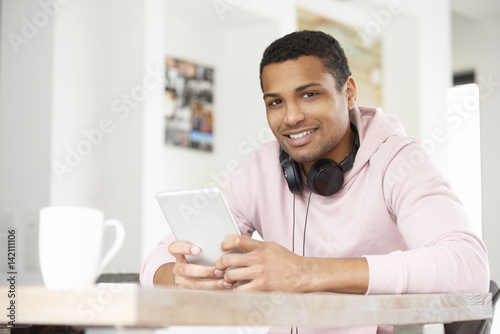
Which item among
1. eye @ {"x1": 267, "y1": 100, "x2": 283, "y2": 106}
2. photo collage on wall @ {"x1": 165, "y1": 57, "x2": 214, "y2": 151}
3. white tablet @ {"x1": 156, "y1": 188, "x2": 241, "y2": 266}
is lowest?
white tablet @ {"x1": 156, "y1": 188, "x2": 241, "y2": 266}

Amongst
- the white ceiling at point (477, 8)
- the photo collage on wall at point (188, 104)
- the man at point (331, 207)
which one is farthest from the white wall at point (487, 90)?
the man at point (331, 207)

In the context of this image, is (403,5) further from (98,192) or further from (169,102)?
(98,192)

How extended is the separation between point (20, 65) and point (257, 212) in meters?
2.09

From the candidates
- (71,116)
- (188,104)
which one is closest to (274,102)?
(71,116)

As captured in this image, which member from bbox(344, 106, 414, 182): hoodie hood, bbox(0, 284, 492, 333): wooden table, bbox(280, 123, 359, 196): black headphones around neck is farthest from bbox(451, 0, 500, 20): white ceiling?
bbox(0, 284, 492, 333): wooden table

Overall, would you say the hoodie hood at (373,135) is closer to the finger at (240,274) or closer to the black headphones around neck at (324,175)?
the black headphones around neck at (324,175)

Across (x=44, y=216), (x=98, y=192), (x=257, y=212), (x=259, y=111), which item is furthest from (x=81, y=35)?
(x=44, y=216)

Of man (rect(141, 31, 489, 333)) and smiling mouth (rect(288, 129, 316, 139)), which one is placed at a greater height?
smiling mouth (rect(288, 129, 316, 139))

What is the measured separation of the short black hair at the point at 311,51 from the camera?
1606 mm

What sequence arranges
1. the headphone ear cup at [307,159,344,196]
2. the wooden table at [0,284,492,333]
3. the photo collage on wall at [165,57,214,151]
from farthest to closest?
the photo collage on wall at [165,57,214,151] → the headphone ear cup at [307,159,344,196] → the wooden table at [0,284,492,333]

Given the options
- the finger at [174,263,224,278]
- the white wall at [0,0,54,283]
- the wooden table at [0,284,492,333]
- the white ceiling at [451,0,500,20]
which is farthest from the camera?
the white ceiling at [451,0,500,20]

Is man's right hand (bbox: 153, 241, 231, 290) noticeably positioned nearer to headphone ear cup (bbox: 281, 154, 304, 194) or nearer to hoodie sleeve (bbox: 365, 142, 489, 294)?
hoodie sleeve (bbox: 365, 142, 489, 294)

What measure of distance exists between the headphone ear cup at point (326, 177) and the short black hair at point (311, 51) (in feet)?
0.97

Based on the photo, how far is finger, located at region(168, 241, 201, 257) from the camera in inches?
44.3
